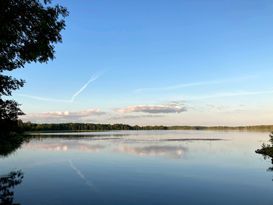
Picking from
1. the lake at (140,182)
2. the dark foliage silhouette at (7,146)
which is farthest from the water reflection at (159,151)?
the dark foliage silhouette at (7,146)

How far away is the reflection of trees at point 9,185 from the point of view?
67.8ft

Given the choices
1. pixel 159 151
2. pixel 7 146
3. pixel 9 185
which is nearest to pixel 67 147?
pixel 7 146

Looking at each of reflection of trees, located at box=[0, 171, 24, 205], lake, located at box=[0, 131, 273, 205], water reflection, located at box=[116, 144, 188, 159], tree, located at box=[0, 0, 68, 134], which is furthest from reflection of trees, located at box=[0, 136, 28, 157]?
tree, located at box=[0, 0, 68, 134]

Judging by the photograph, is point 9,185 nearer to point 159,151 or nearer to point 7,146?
point 159,151

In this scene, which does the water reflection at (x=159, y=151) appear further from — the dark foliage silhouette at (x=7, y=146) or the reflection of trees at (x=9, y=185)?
the reflection of trees at (x=9, y=185)

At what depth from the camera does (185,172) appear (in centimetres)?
3281

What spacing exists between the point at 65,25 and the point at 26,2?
176cm

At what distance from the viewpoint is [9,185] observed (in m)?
25.3

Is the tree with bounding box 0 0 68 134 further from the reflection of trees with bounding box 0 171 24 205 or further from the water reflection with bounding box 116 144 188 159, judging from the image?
the water reflection with bounding box 116 144 188 159

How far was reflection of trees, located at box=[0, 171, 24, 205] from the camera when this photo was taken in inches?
814

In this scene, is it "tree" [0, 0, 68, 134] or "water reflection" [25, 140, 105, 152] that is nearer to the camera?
"tree" [0, 0, 68, 134]

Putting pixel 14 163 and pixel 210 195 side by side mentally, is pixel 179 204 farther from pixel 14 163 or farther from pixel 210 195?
pixel 14 163

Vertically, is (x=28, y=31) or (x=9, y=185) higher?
(x=28, y=31)

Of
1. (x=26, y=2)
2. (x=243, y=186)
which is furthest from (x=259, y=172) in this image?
(x=26, y=2)
